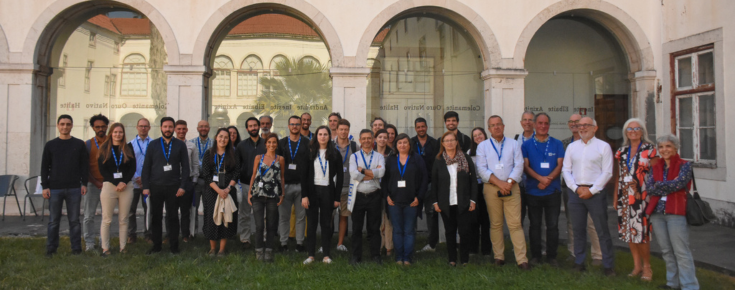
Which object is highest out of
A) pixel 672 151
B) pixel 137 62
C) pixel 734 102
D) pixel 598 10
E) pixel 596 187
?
pixel 598 10

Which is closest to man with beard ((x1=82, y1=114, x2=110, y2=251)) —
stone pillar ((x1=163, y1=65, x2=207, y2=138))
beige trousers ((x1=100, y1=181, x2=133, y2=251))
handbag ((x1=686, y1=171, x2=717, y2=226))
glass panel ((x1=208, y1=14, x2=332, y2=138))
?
beige trousers ((x1=100, y1=181, x2=133, y2=251))

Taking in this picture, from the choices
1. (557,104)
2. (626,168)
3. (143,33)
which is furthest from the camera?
(557,104)

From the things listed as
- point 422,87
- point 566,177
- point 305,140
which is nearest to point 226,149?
point 305,140

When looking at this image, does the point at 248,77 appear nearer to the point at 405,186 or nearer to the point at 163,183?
the point at 163,183

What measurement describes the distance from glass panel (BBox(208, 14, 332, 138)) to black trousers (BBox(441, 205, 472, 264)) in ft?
17.5

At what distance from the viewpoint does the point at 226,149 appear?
6059mm

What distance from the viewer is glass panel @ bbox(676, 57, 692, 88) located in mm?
8953

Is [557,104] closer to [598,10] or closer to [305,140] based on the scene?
[598,10]

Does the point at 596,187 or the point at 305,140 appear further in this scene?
the point at 305,140

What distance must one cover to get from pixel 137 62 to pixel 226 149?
5597 mm

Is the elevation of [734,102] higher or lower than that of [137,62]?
lower

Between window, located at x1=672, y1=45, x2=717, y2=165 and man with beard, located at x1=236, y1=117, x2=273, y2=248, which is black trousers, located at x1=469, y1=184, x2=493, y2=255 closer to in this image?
man with beard, located at x1=236, y1=117, x2=273, y2=248

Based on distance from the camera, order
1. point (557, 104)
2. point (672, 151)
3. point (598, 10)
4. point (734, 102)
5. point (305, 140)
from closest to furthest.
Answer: point (672, 151) → point (305, 140) → point (734, 102) → point (598, 10) → point (557, 104)

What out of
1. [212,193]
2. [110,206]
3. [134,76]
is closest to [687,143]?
[212,193]
